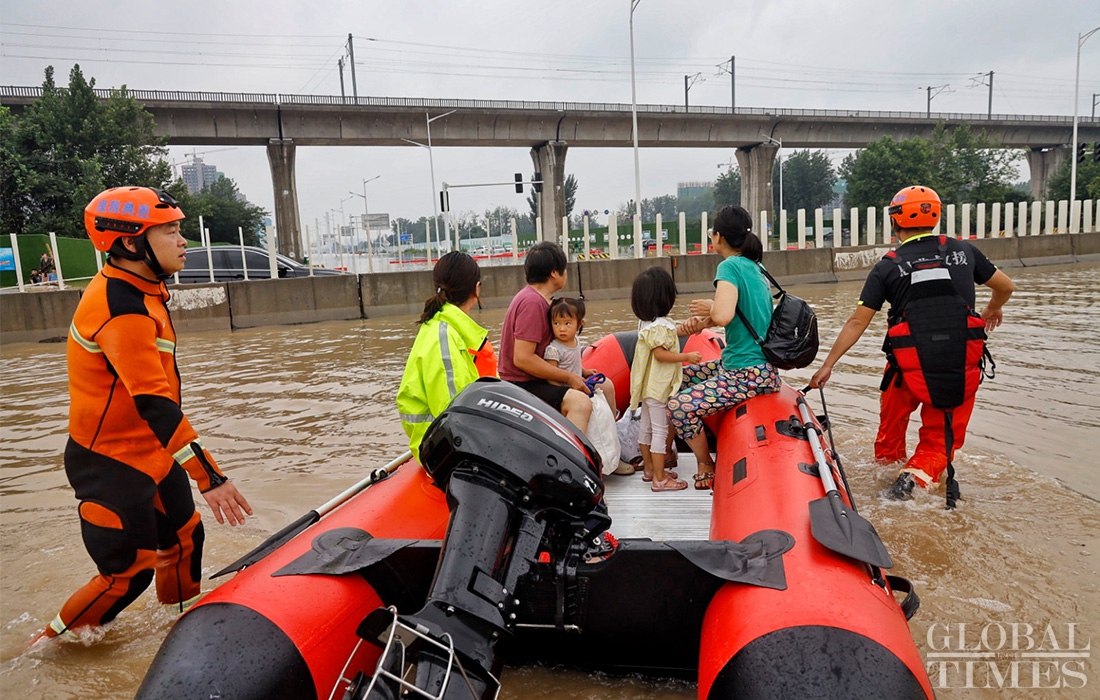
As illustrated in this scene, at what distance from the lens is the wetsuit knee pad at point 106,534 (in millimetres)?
2641

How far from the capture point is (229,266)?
17734 millimetres

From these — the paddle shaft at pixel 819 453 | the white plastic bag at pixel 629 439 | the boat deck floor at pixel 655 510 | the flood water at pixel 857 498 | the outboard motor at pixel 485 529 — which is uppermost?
the outboard motor at pixel 485 529

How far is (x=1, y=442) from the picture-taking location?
6500mm

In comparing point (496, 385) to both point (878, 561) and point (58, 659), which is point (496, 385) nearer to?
point (878, 561)

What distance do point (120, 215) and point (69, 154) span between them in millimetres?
35603

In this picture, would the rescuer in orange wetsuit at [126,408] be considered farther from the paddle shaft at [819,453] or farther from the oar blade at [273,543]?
the paddle shaft at [819,453]

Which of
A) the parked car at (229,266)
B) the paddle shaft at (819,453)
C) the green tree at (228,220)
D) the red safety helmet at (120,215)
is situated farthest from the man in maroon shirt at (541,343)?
the green tree at (228,220)

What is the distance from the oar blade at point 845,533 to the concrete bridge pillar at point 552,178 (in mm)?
38567

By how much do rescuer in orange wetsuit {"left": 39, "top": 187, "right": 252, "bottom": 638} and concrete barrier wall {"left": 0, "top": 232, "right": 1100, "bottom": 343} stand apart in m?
9.36

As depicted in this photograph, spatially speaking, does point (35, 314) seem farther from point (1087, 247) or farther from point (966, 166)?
point (966, 166)

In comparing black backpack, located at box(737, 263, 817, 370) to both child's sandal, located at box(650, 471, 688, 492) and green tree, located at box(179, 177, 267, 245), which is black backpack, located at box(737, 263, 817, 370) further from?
green tree, located at box(179, 177, 267, 245)

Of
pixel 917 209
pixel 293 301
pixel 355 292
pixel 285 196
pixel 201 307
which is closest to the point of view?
pixel 917 209

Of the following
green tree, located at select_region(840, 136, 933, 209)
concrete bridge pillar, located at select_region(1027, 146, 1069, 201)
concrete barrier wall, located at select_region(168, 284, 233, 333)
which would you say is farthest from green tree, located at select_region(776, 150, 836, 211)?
concrete barrier wall, located at select_region(168, 284, 233, 333)

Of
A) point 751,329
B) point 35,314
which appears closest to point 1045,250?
point 751,329
